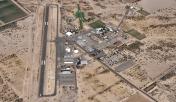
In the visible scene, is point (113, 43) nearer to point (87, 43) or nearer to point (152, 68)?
point (87, 43)

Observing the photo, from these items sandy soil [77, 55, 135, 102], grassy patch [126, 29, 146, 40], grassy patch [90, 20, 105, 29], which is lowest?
sandy soil [77, 55, 135, 102]

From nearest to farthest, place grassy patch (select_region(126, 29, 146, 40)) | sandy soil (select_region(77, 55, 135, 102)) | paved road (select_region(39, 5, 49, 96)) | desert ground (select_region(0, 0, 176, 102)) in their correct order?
1. sandy soil (select_region(77, 55, 135, 102))
2. desert ground (select_region(0, 0, 176, 102))
3. paved road (select_region(39, 5, 49, 96))
4. grassy patch (select_region(126, 29, 146, 40))

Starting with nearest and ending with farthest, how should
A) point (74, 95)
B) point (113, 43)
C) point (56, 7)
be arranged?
point (74, 95) < point (113, 43) < point (56, 7)

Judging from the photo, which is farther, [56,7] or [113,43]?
[56,7]

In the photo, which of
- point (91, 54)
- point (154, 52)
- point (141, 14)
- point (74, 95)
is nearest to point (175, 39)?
point (154, 52)

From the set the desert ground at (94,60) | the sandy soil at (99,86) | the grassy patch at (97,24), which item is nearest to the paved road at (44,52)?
the desert ground at (94,60)

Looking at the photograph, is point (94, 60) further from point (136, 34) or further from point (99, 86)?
point (136, 34)

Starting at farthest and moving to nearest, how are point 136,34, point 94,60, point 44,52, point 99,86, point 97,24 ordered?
point 97,24 → point 136,34 → point 44,52 → point 94,60 → point 99,86

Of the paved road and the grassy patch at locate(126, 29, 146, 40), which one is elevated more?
the grassy patch at locate(126, 29, 146, 40)

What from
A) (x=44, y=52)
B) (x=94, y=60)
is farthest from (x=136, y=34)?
(x=44, y=52)

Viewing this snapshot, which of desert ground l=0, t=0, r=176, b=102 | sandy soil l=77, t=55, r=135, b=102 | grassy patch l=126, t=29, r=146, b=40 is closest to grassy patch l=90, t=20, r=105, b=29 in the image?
desert ground l=0, t=0, r=176, b=102

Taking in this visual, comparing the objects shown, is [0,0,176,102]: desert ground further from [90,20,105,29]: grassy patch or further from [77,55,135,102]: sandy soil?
[90,20,105,29]: grassy patch
